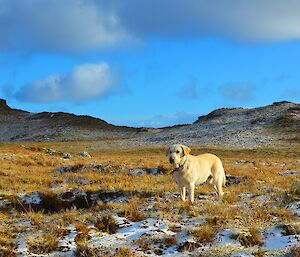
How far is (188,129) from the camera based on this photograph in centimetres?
8094

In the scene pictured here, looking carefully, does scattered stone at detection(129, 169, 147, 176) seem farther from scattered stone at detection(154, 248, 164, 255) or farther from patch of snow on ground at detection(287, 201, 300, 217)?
scattered stone at detection(154, 248, 164, 255)

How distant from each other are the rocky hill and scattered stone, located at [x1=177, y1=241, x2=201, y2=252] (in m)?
50.0

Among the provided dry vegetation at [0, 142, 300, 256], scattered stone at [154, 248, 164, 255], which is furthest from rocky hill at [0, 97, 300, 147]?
scattered stone at [154, 248, 164, 255]

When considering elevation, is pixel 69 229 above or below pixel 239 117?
below

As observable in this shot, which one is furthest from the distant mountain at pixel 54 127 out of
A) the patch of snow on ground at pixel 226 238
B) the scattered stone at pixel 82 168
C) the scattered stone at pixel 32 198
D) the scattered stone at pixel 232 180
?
the patch of snow on ground at pixel 226 238

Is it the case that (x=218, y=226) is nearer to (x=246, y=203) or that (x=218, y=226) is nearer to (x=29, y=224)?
(x=246, y=203)

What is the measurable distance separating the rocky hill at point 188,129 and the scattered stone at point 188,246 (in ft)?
164

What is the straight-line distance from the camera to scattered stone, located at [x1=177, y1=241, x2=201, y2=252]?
982cm

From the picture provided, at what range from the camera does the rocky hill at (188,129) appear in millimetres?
66250

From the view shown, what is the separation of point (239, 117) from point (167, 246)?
75.1 metres

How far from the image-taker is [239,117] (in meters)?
83.3

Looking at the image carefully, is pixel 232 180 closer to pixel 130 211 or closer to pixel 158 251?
pixel 130 211

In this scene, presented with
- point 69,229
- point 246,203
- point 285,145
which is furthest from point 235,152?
point 69,229

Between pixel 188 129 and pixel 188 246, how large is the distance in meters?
71.3
